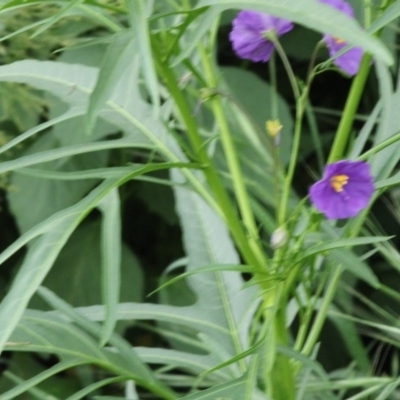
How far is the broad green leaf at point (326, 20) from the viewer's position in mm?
277

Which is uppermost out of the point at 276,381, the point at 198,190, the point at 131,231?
the point at 198,190

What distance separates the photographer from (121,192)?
98 cm

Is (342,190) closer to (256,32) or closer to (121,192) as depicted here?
(256,32)

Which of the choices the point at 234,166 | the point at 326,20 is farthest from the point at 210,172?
the point at 326,20

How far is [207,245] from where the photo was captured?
58 centimetres

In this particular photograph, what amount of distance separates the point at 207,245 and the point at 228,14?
425mm

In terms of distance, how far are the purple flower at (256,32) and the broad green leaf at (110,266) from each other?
14 cm

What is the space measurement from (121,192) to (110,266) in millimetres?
609

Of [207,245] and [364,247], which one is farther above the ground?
[207,245]

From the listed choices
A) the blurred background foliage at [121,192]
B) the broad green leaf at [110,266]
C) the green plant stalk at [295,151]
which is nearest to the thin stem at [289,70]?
the green plant stalk at [295,151]

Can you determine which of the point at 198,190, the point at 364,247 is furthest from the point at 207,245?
the point at 364,247

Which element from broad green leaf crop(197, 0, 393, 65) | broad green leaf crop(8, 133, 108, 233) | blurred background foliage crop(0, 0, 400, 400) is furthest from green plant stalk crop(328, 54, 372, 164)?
broad green leaf crop(8, 133, 108, 233)

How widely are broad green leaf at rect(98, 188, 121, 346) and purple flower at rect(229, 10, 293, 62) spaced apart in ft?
0.47

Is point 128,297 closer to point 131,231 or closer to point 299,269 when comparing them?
point 131,231
